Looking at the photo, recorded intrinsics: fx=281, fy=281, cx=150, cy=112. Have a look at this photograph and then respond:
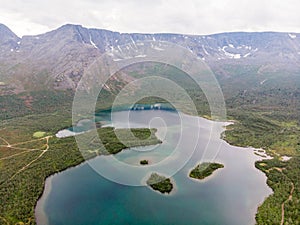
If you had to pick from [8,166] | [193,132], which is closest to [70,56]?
[193,132]

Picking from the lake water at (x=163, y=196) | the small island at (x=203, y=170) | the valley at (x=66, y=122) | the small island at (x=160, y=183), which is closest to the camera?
the lake water at (x=163, y=196)

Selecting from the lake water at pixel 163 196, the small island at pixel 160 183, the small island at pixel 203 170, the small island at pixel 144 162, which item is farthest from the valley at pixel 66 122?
the small island at pixel 160 183

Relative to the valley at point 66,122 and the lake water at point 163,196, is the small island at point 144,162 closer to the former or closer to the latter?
the lake water at point 163,196

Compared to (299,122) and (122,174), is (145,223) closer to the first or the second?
(122,174)

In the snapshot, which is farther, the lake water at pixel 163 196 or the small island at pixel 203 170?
the small island at pixel 203 170

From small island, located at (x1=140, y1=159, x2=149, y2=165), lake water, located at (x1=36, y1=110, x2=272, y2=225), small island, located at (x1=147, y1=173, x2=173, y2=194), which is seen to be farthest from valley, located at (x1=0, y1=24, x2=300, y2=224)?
small island, located at (x1=147, y1=173, x2=173, y2=194)
